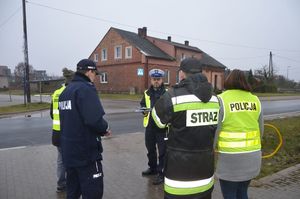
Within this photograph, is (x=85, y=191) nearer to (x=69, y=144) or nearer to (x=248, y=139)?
(x=69, y=144)

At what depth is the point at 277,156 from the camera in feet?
24.4

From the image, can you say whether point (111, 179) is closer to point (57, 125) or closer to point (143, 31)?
point (57, 125)

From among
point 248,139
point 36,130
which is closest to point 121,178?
point 248,139

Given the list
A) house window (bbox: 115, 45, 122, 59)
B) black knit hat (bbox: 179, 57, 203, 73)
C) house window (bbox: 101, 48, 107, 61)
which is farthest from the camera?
house window (bbox: 101, 48, 107, 61)

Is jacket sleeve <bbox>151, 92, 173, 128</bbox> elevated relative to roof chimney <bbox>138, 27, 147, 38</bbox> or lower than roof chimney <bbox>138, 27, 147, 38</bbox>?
lower

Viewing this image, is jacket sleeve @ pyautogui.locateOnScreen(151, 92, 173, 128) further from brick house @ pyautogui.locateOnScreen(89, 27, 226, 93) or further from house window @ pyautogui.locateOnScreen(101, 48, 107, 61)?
house window @ pyautogui.locateOnScreen(101, 48, 107, 61)

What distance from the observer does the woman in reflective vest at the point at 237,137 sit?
3.32 metres

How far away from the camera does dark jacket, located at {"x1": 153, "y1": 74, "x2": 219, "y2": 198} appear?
288 cm

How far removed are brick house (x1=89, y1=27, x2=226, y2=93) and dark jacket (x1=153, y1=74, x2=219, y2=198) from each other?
34389mm

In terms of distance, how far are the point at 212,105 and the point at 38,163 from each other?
16.8 ft

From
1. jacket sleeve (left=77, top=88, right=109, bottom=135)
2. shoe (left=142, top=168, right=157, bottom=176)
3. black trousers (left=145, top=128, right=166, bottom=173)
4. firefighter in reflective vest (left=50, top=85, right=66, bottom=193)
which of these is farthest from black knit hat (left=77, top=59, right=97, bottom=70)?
shoe (left=142, top=168, right=157, bottom=176)

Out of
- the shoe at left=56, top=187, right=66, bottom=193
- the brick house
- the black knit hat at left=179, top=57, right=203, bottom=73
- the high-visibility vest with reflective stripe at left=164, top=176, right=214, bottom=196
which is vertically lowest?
the shoe at left=56, top=187, right=66, bottom=193

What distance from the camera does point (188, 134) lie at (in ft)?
9.45

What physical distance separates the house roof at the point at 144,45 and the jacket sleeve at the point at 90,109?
35.0 metres
